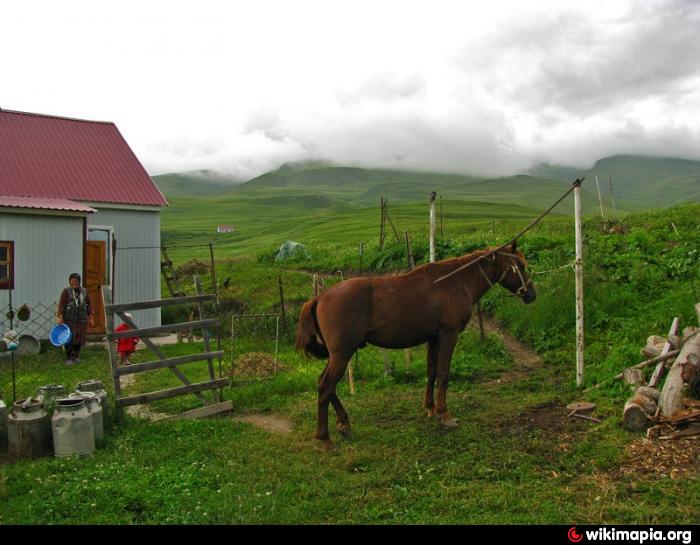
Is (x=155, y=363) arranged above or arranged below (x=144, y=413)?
above

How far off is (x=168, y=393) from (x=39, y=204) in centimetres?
917

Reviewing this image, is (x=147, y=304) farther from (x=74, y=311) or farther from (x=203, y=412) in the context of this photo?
(x=74, y=311)

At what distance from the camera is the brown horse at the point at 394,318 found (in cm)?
726

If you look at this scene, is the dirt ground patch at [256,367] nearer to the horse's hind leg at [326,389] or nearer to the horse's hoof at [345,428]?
the horse's hoof at [345,428]

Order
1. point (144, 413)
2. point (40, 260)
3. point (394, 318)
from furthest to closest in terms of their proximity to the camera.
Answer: point (40, 260)
point (144, 413)
point (394, 318)

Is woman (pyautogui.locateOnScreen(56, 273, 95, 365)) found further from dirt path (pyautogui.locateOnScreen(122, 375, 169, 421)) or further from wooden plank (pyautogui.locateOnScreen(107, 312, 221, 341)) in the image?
wooden plank (pyautogui.locateOnScreen(107, 312, 221, 341))

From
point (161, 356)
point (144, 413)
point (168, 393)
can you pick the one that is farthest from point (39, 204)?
point (168, 393)

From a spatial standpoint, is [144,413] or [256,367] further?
[256,367]

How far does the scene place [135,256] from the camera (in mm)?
18219

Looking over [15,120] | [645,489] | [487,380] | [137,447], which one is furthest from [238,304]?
[645,489]

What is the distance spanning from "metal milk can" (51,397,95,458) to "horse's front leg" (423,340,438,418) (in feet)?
14.1

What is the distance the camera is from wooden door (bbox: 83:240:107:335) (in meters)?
16.6

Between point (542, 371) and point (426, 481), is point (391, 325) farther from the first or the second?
point (542, 371)

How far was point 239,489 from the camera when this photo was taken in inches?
221
